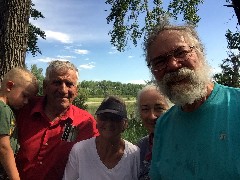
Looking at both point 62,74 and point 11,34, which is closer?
point 62,74

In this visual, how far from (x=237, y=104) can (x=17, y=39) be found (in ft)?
12.0

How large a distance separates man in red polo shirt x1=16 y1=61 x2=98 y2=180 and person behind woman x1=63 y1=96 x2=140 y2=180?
0.95 feet

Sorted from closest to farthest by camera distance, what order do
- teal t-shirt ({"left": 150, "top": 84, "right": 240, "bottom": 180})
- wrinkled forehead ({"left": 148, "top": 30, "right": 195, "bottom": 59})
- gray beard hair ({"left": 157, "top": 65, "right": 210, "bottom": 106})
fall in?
teal t-shirt ({"left": 150, "top": 84, "right": 240, "bottom": 180})
gray beard hair ({"left": 157, "top": 65, "right": 210, "bottom": 106})
wrinkled forehead ({"left": 148, "top": 30, "right": 195, "bottom": 59})

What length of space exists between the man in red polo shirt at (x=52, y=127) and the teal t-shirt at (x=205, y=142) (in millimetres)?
1086

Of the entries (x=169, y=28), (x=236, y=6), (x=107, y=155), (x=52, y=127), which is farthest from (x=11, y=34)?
(x=236, y=6)

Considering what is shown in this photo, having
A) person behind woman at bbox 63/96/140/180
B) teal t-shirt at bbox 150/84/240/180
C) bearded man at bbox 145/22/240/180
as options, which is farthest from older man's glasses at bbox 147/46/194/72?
person behind woman at bbox 63/96/140/180

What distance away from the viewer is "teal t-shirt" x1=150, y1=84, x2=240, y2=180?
191 cm

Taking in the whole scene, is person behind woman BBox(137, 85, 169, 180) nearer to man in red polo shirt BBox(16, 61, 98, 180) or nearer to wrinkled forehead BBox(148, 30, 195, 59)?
man in red polo shirt BBox(16, 61, 98, 180)

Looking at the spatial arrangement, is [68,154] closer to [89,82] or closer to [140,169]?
[140,169]

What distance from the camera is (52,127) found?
10.3 feet

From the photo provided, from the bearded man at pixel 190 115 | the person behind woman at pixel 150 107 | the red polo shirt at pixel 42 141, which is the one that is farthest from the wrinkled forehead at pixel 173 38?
the red polo shirt at pixel 42 141

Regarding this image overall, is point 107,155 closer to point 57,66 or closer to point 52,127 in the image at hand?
point 52,127

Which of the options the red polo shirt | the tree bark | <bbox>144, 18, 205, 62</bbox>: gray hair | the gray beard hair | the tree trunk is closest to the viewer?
the tree bark

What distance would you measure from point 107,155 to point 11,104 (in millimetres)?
1149
